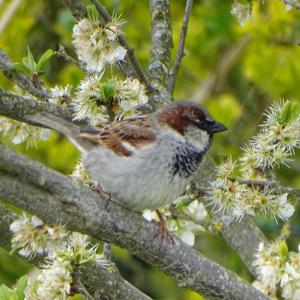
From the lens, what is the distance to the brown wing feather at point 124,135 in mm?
3584

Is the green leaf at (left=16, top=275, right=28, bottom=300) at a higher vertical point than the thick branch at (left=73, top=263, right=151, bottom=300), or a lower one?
lower

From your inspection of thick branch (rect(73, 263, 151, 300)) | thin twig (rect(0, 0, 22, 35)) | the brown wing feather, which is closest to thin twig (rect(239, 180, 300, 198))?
the brown wing feather

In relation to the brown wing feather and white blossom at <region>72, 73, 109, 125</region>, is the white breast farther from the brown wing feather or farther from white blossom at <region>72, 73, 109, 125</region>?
white blossom at <region>72, 73, 109, 125</region>

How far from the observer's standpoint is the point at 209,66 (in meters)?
6.81

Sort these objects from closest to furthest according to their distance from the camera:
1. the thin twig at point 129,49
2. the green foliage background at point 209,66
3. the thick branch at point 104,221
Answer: the thick branch at point 104,221 < the thin twig at point 129,49 < the green foliage background at point 209,66

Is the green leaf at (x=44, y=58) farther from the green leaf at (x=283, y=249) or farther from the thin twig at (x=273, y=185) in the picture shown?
the green leaf at (x=283, y=249)

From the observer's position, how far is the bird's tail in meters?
3.55

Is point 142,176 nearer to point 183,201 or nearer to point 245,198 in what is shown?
point 183,201

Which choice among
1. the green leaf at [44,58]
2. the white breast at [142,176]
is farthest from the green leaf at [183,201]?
the green leaf at [44,58]

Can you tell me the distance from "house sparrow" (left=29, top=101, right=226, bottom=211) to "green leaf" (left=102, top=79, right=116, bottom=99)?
18cm

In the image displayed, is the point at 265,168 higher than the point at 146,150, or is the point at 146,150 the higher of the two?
the point at 265,168

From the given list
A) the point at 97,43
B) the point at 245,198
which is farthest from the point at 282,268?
the point at 97,43

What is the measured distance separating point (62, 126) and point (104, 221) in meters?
0.84

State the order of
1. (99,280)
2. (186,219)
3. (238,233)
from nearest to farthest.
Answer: (99,280), (186,219), (238,233)
